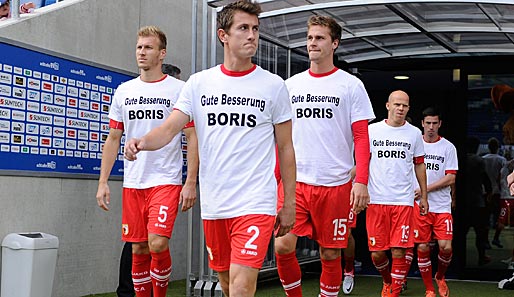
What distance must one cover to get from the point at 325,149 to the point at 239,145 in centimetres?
150

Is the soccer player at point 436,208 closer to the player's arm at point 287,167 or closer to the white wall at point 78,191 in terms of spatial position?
the white wall at point 78,191

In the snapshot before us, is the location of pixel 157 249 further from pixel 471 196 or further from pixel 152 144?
pixel 471 196

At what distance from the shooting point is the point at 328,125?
673 centimetres

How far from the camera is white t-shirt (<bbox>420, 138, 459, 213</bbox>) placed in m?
10.7

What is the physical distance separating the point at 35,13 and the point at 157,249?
3082mm

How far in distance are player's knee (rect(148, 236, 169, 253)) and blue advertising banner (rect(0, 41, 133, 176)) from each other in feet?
6.24

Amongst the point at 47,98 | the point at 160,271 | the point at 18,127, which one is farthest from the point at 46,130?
Answer: the point at 160,271

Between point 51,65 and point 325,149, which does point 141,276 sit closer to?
point 325,149

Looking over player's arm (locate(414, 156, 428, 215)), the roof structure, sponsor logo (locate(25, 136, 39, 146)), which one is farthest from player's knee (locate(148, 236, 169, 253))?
the roof structure

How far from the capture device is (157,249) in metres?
7.21

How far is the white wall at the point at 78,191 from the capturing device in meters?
8.53

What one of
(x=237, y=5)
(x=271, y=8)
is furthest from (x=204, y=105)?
(x=271, y=8)

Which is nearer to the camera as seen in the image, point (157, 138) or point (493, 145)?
point (157, 138)

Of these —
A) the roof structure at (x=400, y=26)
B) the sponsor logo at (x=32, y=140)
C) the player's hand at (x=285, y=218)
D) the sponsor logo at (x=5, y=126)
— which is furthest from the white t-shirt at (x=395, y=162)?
the player's hand at (x=285, y=218)
